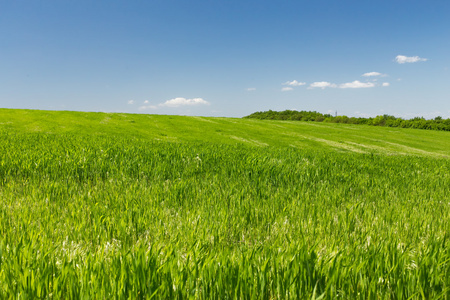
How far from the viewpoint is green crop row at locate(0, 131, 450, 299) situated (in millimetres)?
1853

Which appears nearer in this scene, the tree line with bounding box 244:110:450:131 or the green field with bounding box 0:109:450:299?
the green field with bounding box 0:109:450:299

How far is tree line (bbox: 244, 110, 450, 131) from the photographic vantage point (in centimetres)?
7031

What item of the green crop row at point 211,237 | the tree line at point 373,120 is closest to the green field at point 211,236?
the green crop row at point 211,237

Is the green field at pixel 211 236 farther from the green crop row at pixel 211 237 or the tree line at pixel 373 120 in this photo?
the tree line at pixel 373 120

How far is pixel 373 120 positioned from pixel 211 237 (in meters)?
92.9

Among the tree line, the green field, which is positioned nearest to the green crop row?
the green field

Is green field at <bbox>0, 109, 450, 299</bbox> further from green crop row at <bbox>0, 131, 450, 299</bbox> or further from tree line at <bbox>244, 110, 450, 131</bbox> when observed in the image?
tree line at <bbox>244, 110, 450, 131</bbox>

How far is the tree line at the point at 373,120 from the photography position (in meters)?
70.3

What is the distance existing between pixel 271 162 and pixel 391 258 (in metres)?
5.24

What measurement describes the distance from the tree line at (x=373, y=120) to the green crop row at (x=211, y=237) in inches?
3161

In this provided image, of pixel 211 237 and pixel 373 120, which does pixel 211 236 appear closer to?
pixel 211 237

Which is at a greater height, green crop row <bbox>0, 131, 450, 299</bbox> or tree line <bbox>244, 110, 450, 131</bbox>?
tree line <bbox>244, 110, 450, 131</bbox>

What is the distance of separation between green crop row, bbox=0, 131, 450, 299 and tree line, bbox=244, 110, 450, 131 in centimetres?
8028

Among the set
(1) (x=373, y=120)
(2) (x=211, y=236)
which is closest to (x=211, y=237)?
(2) (x=211, y=236)
